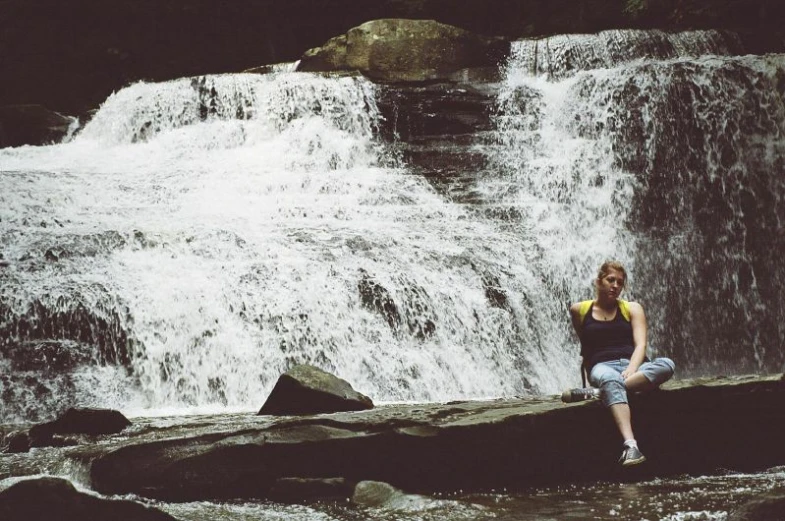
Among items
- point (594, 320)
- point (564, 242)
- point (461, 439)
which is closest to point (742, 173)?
point (564, 242)

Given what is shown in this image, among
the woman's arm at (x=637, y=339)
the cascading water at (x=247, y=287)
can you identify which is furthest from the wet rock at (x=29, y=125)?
the woman's arm at (x=637, y=339)

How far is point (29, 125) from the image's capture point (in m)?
18.9

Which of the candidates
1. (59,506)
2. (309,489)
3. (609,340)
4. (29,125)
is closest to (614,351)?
(609,340)

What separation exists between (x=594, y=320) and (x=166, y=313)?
5.53 metres

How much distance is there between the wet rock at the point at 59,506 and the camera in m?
3.71

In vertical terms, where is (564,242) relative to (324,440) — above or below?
above

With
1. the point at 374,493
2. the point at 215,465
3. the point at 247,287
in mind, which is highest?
the point at 247,287

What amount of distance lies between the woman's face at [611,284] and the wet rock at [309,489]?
218 centimetres

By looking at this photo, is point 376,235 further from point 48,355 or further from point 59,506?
point 59,506

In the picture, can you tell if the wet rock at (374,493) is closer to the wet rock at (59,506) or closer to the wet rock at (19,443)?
the wet rock at (59,506)

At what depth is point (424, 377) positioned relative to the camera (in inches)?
377

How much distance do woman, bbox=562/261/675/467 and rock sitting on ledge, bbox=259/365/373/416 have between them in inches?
77.7

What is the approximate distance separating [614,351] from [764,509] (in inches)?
76.1

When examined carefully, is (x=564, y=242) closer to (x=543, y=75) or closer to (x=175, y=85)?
(x=543, y=75)
